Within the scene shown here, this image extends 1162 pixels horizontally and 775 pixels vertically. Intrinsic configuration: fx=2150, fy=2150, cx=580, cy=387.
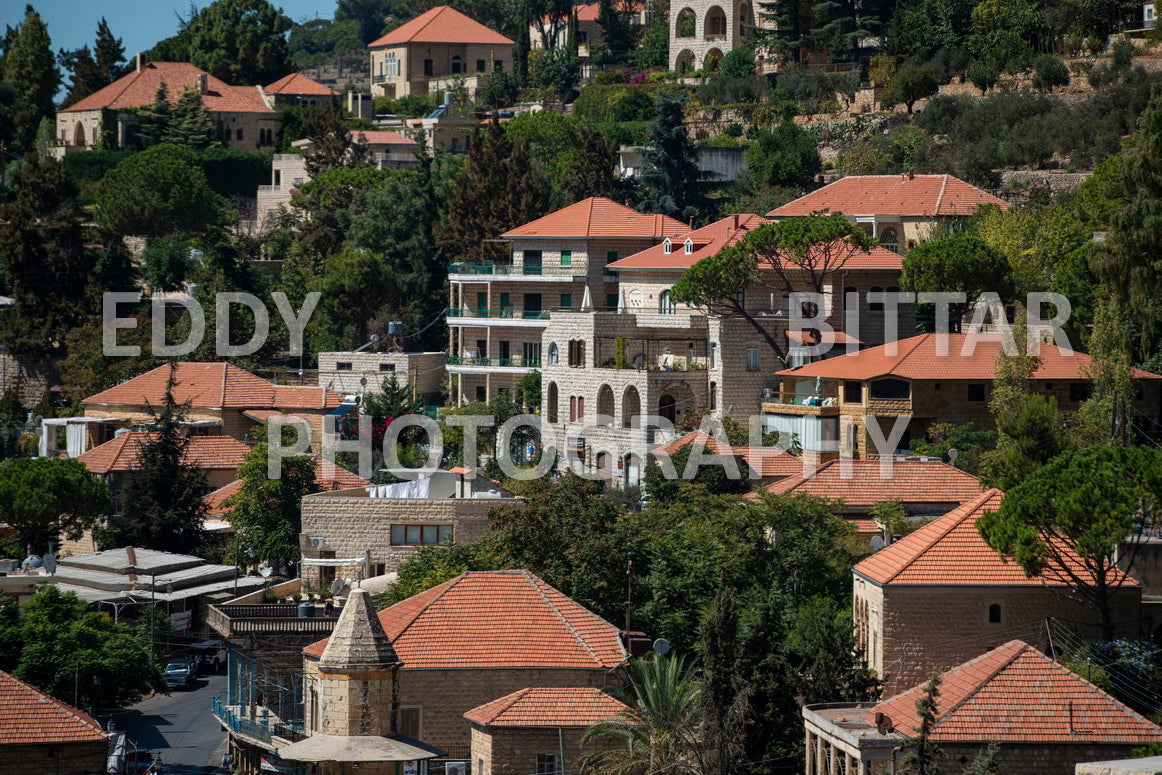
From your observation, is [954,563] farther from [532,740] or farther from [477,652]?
[532,740]

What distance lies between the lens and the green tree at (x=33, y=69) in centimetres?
11369

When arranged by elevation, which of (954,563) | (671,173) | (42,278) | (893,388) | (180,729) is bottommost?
(180,729)

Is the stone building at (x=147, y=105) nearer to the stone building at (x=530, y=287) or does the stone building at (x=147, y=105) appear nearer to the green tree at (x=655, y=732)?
the stone building at (x=530, y=287)

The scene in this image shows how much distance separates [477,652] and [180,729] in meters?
9.52

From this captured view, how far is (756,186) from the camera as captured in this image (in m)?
84.4

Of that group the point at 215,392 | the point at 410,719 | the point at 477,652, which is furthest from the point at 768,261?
the point at 410,719

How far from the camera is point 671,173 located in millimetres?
82438

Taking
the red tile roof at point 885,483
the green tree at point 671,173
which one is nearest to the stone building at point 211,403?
the green tree at point 671,173

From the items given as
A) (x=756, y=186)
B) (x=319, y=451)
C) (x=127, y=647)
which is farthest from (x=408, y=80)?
(x=127, y=647)

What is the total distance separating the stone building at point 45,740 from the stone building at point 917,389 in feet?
86.9

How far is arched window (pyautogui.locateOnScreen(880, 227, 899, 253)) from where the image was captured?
71.4 metres

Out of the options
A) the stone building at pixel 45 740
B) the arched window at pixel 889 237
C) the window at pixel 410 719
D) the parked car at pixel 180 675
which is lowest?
the parked car at pixel 180 675

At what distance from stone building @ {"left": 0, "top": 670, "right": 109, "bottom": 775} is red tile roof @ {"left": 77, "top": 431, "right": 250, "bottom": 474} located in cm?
2466

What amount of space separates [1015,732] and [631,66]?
80.5 meters
